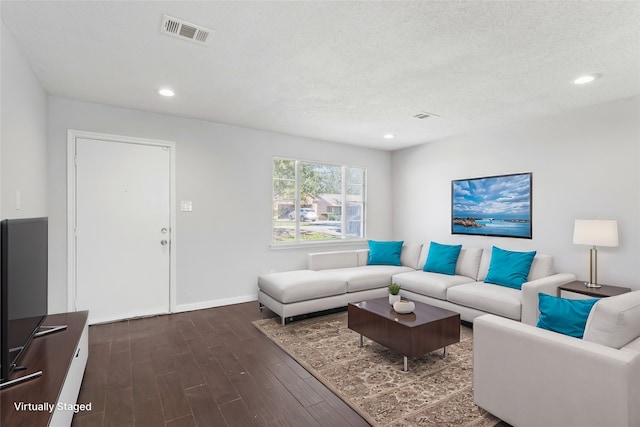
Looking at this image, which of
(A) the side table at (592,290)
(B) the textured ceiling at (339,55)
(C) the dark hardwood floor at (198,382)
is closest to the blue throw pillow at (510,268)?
(A) the side table at (592,290)

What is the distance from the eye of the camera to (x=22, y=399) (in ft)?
4.76

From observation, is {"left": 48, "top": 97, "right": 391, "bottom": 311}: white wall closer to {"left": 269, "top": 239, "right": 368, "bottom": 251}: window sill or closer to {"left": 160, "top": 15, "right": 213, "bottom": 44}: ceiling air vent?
{"left": 269, "top": 239, "right": 368, "bottom": 251}: window sill

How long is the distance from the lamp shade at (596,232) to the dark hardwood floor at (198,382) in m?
3.01

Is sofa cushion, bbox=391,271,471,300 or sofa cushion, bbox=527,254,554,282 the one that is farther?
sofa cushion, bbox=391,271,471,300

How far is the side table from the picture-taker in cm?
309

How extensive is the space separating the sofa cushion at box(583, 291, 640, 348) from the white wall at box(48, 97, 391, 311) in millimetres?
3859

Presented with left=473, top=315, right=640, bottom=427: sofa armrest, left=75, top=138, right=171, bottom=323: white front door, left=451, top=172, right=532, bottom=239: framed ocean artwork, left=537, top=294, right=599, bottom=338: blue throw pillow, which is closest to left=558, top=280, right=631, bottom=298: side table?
left=451, top=172, right=532, bottom=239: framed ocean artwork

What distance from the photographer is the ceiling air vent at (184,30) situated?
2.09m

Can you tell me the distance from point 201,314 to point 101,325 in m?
1.06

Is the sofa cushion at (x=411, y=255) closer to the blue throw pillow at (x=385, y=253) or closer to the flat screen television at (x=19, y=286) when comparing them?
the blue throw pillow at (x=385, y=253)

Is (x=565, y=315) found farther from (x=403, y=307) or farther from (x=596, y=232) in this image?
(x=596, y=232)

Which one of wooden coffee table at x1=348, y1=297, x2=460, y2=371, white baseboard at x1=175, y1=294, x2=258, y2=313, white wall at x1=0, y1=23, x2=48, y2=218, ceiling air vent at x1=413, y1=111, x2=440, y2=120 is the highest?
ceiling air vent at x1=413, y1=111, x2=440, y2=120

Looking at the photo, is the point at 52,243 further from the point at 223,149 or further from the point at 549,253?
the point at 549,253

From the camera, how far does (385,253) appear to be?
5098 millimetres
